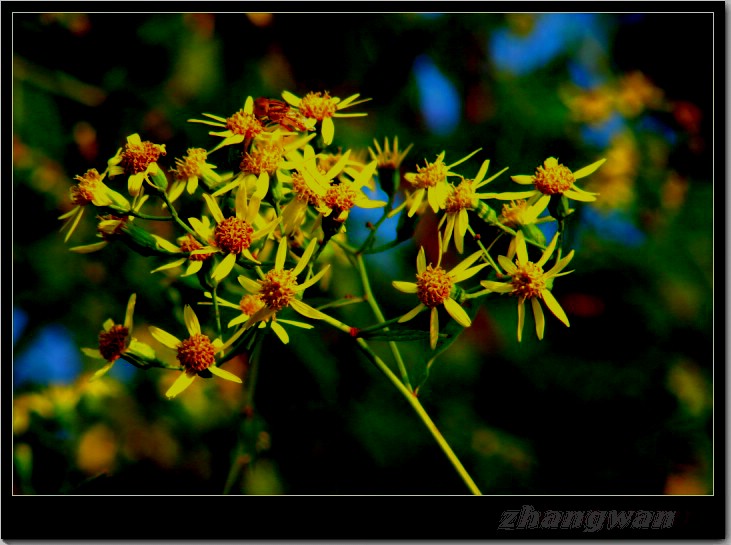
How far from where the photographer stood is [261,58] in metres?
2.24

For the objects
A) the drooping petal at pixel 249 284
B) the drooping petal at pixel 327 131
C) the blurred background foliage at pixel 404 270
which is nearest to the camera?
the drooping petal at pixel 249 284

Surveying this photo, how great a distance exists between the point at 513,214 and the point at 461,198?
0.09 m

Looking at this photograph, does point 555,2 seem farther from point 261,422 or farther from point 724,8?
point 261,422

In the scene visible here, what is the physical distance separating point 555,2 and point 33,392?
62.2 inches

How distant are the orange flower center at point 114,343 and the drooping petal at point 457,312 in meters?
0.57

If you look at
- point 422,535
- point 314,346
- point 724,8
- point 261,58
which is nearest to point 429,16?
point 261,58

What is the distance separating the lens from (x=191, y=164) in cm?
135

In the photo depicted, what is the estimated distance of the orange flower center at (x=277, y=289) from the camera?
1221mm

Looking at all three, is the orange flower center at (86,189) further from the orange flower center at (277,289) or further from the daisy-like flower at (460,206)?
the daisy-like flower at (460,206)

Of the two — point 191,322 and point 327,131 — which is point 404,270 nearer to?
point 327,131

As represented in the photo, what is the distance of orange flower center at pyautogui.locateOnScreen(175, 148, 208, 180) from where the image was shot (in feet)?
4.41

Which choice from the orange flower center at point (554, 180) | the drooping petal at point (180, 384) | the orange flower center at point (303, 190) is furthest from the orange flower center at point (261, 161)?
the orange flower center at point (554, 180)

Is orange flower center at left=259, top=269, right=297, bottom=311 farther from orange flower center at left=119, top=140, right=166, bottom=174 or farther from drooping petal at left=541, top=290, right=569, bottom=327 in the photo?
drooping petal at left=541, top=290, right=569, bottom=327

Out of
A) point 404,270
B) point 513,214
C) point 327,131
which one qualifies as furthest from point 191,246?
point 404,270
